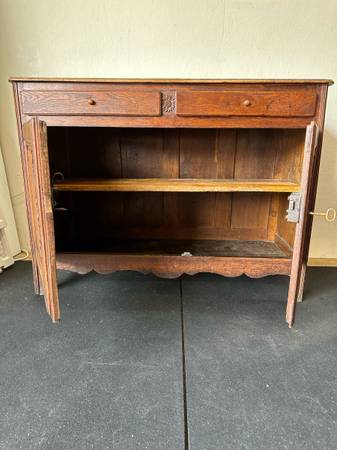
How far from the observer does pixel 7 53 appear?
156 centimetres

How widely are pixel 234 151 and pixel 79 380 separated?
4.15 ft

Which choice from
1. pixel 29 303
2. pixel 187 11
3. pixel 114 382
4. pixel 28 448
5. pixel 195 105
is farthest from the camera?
pixel 187 11

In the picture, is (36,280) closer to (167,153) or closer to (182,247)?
(182,247)

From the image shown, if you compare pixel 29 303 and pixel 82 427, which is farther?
pixel 29 303

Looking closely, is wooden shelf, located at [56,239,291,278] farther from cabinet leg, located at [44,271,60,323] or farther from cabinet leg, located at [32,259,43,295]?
cabinet leg, located at [44,271,60,323]

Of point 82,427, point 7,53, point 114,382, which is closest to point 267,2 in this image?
point 7,53

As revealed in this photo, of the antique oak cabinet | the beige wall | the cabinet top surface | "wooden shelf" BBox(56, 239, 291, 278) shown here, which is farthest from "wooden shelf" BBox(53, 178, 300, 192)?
the beige wall

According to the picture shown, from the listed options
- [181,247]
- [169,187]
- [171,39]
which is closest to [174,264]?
[181,247]

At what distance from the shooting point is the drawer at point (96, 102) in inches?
45.3

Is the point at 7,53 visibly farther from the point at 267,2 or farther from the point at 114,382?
the point at 114,382

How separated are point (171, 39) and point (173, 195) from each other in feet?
2.58

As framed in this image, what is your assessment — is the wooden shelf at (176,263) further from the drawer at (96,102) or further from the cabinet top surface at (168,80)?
the cabinet top surface at (168,80)

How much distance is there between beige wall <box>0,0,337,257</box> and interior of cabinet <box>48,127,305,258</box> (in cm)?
32

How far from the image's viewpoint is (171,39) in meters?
1.52
